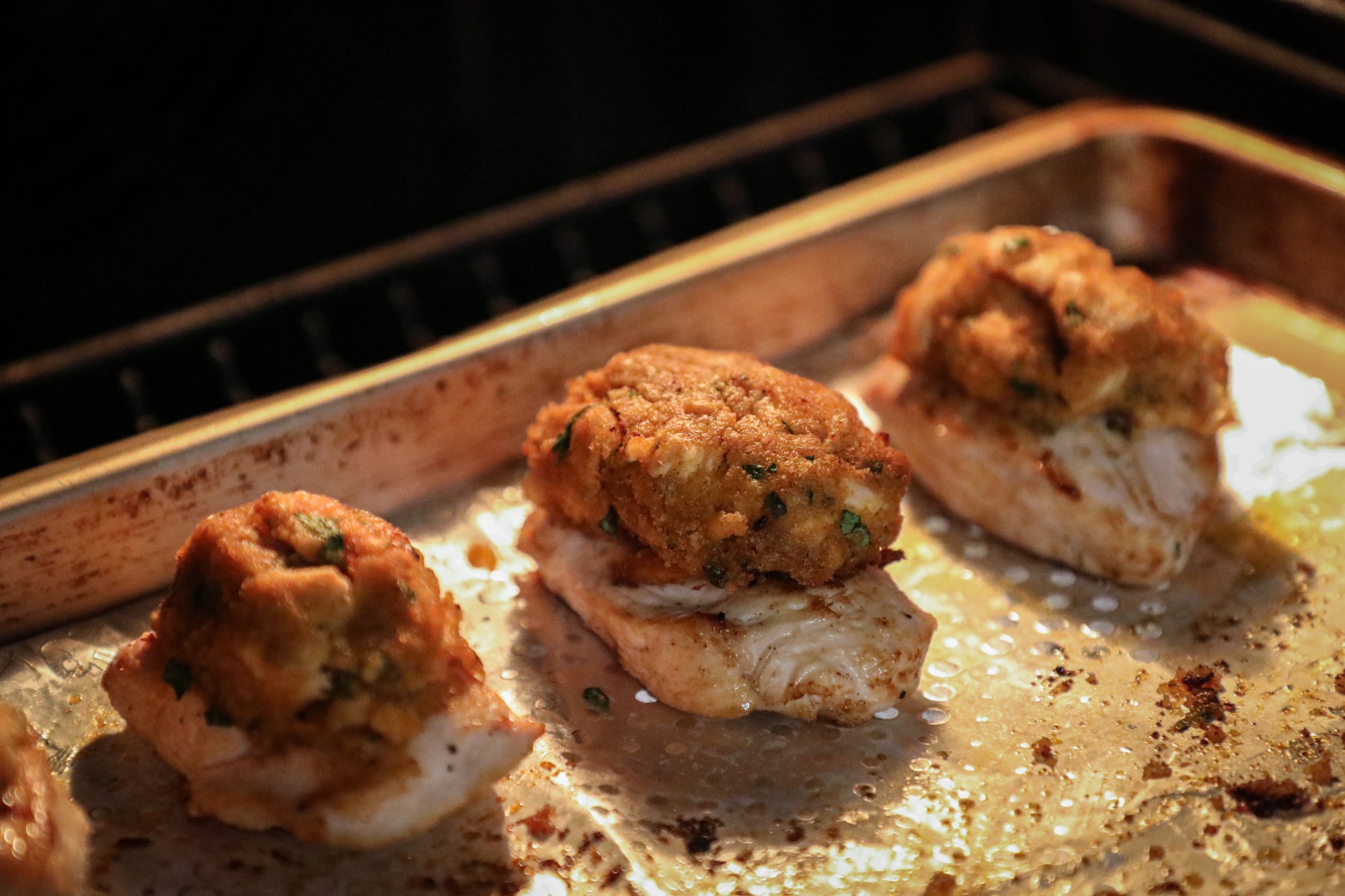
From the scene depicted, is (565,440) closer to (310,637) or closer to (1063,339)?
(310,637)

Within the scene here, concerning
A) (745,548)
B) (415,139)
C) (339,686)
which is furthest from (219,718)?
(415,139)

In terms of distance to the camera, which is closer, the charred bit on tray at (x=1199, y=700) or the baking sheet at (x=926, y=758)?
the baking sheet at (x=926, y=758)

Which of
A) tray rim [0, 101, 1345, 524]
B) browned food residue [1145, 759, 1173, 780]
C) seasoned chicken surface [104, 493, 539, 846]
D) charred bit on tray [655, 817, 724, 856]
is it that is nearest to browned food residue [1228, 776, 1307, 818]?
browned food residue [1145, 759, 1173, 780]

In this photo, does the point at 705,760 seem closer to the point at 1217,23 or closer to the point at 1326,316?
the point at 1326,316

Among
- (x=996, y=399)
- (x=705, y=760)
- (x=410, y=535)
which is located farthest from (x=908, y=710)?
(x=410, y=535)

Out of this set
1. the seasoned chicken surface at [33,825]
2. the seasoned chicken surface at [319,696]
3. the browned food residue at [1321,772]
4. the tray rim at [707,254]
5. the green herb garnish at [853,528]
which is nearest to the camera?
the seasoned chicken surface at [33,825]

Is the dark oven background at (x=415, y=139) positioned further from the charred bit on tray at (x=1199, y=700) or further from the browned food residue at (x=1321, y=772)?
the browned food residue at (x=1321, y=772)

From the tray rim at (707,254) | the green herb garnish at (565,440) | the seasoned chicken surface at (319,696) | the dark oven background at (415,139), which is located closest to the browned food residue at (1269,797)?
the seasoned chicken surface at (319,696)
